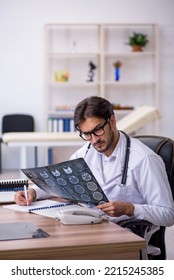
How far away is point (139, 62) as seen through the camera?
834 centimetres

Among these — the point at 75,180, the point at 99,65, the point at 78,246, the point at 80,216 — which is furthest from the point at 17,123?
the point at 78,246

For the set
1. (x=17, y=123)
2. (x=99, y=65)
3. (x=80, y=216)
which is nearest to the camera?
(x=80, y=216)

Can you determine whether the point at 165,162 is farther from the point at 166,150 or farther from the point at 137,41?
the point at 137,41

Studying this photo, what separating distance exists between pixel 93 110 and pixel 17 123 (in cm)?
583

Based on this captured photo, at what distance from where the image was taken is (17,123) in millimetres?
7977

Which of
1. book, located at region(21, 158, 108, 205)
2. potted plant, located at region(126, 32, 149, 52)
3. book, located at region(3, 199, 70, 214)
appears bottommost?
book, located at region(3, 199, 70, 214)

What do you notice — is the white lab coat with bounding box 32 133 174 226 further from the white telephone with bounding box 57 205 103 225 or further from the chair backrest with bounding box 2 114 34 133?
the chair backrest with bounding box 2 114 34 133

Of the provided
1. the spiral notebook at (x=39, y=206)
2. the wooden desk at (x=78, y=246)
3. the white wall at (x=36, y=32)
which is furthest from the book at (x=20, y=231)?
the white wall at (x=36, y=32)

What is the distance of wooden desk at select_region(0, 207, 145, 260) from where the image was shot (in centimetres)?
162

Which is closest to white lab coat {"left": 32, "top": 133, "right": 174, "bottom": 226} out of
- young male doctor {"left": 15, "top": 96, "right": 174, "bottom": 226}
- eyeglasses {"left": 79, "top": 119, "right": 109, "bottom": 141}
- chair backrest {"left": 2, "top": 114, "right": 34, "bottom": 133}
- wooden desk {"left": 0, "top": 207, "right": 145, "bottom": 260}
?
young male doctor {"left": 15, "top": 96, "right": 174, "bottom": 226}

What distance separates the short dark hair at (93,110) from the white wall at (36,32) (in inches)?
234

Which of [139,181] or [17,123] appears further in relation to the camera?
[17,123]

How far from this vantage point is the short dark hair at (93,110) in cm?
225
